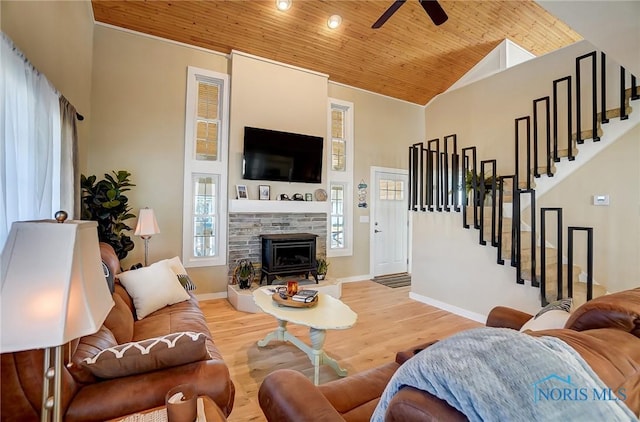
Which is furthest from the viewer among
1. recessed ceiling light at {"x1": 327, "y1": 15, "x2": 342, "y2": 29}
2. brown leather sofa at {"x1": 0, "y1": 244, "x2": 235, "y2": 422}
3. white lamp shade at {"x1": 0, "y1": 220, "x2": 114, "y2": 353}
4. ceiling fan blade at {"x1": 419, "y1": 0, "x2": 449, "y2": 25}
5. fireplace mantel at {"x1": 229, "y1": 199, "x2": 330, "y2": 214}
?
fireplace mantel at {"x1": 229, "y1": 199, "x2": 330, "y2": 214}

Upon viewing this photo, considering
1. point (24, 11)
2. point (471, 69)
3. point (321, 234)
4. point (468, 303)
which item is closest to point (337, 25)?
point (471, 69)

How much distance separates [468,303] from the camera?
→ 374cm

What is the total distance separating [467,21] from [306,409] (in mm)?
5357

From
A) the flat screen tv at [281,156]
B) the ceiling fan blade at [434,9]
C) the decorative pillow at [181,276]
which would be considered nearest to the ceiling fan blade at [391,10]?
the ceiling fan blade at [434,9]

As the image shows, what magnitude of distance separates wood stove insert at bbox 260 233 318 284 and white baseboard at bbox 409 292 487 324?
5.12 feet

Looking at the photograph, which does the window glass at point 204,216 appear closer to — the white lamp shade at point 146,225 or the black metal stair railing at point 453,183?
the white lamp shade at point 146,225

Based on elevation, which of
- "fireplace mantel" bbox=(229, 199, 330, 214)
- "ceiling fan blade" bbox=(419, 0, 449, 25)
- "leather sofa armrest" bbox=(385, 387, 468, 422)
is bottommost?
"leather sofa armrest" bbox=(385, 387, 468, 422)

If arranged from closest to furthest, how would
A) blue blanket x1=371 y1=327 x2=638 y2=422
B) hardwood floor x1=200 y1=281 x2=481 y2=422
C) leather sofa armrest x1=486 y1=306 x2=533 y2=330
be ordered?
1. blue blanket x1=371 y1=327 x2=638 y2=422
2. leather sofa armrest x1=486 y1=306 x2=533 y2=330
3. hardwood floor x1=200 y1=281 x2=481 y2=422

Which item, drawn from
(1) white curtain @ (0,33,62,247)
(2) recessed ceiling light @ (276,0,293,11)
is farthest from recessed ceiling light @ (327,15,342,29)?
(1) white curtain @ (0,33,62,247)

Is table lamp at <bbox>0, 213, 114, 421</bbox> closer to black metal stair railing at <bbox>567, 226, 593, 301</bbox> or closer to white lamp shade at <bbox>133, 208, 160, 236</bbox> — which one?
white lamp shade at <bbox>133, 208, 160, 236</bbox>

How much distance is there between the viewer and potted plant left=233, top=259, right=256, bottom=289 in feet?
13.6

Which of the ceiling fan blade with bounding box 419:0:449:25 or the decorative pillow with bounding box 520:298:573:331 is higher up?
the ceiling fan blade with bounding box 419:0:449:25

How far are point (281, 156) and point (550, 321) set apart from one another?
12.9 ft

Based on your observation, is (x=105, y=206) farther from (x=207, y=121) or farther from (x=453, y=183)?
Result: (x=453, y=183)
